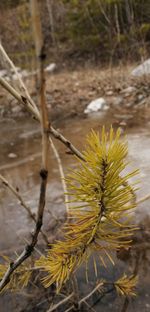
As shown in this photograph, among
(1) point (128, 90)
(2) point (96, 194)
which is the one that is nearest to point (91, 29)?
(1) point (128, 90)

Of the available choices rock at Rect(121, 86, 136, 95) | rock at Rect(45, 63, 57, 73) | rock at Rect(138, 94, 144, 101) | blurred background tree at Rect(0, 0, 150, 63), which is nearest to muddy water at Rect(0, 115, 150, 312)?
rock at Rect(138, 94, 144, 101)

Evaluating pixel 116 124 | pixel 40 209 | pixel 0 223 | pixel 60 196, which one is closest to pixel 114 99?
pixel 116 124

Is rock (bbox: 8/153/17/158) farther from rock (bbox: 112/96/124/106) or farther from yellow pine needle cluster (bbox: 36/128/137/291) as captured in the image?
yellow pine needle cluster (bbox: 36/128/137/291)

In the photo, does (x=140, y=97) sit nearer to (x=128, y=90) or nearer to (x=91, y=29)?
(x=128, y=90)

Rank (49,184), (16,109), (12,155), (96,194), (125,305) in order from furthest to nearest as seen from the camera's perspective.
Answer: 1. (16,109)
2. (12,155)
3. (49,184)
4. (125,305)
5. (96,194)

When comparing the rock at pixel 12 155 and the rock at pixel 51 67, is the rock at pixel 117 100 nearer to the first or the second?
the rock at pixel 12 155

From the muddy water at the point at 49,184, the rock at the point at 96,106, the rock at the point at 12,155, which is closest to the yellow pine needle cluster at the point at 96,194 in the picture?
the muddy water at the point at 49,184
